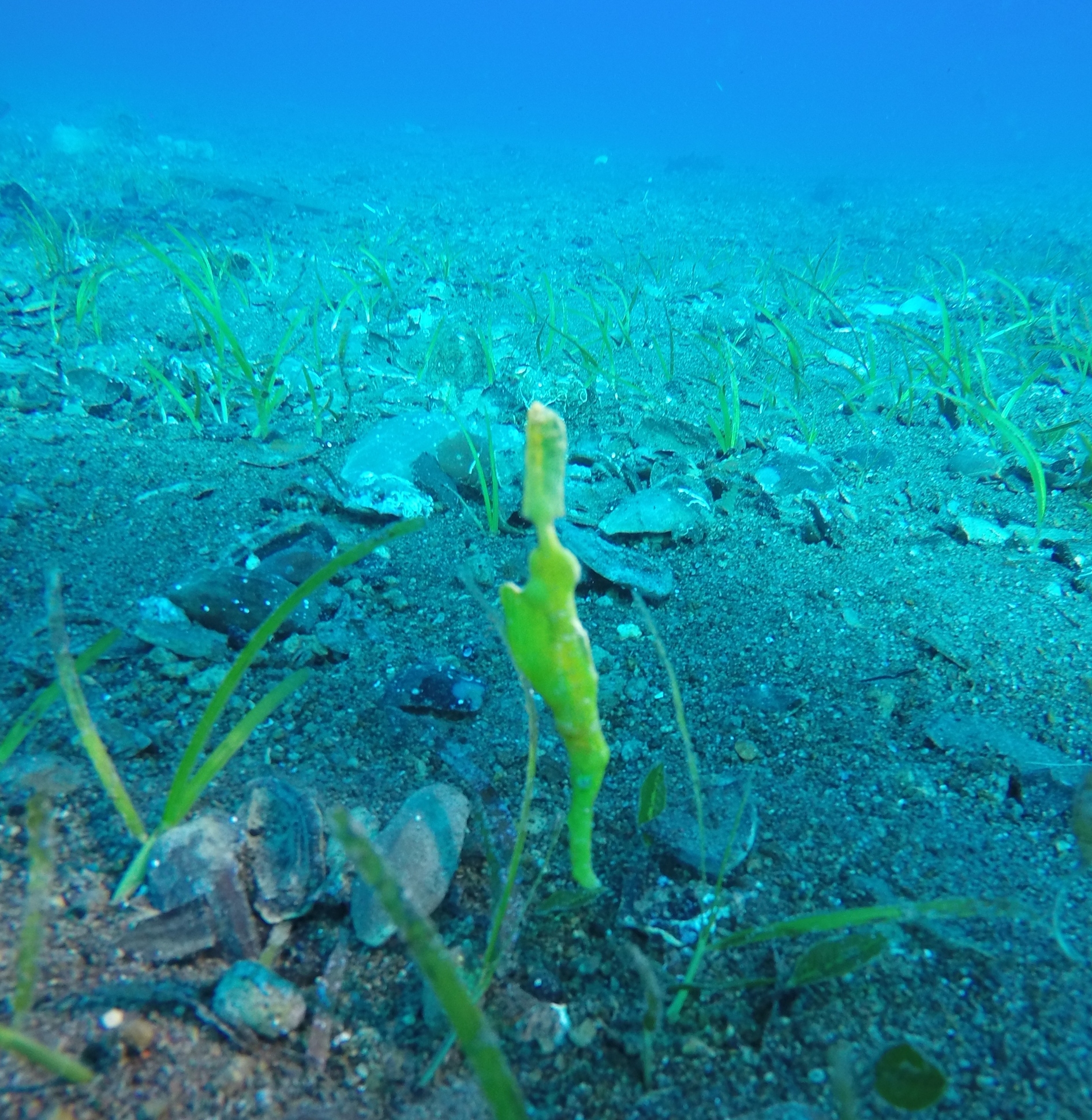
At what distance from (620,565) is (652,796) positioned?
46.5 inches

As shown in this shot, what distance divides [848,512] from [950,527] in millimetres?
489

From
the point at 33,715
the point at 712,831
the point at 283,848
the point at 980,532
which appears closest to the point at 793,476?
the point at 980,532

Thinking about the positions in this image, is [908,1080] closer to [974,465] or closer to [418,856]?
[418,856]

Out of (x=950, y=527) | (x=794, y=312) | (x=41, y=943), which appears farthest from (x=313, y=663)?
(x=794, y=312)

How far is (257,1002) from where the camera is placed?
1154mm

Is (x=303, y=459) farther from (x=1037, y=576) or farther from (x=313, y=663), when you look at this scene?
(x=1037, y=576)

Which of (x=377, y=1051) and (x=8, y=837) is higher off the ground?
(x=8, y=837)

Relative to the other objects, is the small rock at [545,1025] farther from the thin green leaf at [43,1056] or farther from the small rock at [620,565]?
the small rock at [620,565]

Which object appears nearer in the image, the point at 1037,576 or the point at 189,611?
the point at 189,611

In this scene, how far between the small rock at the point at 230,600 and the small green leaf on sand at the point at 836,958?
1.76m

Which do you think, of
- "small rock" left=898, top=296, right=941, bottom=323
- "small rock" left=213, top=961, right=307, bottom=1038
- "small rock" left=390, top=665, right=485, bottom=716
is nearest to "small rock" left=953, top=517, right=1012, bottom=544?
"small rock" left=390, top=665, right=485, bottom=716

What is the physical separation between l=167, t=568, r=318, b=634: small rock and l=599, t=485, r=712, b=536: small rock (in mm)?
1439

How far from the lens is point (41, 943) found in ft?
3.72

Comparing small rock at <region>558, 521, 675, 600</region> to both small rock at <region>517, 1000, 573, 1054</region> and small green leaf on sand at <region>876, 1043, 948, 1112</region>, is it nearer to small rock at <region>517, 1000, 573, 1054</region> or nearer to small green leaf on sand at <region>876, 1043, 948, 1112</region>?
small rock at <region>517, 1000, 573, 1054</region>
